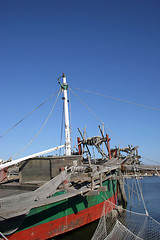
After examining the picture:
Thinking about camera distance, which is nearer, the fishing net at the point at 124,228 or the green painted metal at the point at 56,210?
the green painted metal at the point at 56,210

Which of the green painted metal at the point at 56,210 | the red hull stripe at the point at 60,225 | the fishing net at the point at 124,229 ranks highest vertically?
the green painted metal at the point at 56,210

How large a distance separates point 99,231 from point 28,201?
5167 millimetres

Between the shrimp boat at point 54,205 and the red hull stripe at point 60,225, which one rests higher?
the shrimp boat at point 54,205

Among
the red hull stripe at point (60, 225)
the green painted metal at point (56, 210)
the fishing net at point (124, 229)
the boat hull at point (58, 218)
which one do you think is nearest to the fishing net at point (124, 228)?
the fishing net at point (124, 229)

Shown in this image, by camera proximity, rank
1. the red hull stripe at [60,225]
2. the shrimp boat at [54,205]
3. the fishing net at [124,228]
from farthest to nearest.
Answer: the fishing net at [124,228] < the red hull stripe at [60,225] < the shrimp boat at [54,205]

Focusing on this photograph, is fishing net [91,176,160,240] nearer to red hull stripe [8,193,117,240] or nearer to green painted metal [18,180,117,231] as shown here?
red hull stripe [8,193,117,240]

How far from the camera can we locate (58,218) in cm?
1102

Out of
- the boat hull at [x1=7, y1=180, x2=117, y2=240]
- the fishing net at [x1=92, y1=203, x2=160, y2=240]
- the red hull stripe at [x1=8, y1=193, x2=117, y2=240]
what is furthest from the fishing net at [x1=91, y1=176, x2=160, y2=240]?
the boat hull at [x1=7, y1=180, x2=117, y2=240]

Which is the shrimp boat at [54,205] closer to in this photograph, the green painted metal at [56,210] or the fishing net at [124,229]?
the green painted metal at [56,210]

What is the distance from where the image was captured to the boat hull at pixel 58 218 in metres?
9.61

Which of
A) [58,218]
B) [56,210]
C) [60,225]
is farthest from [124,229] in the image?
[56,210]

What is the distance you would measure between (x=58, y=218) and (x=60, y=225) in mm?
564

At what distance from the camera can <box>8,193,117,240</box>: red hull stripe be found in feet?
31.5

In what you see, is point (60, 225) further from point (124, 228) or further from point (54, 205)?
point (124, 228)
